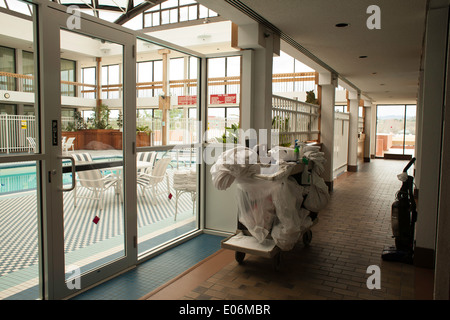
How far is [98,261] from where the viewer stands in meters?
3.19

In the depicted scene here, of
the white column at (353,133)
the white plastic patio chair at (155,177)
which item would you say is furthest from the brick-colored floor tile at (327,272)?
the white column at (353,133)

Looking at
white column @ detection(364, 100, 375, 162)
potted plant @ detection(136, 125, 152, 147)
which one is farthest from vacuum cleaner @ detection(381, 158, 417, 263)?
white column @ detection(364, 100, 375, 162)

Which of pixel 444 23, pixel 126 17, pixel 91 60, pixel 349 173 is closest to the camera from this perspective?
pixel 91 60

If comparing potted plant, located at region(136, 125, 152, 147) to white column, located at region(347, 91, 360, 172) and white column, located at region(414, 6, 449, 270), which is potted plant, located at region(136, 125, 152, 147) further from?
white column, located at region(347, 91, 360, 172)

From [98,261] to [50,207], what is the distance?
2.61 feet

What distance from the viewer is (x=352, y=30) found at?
444 centimetres

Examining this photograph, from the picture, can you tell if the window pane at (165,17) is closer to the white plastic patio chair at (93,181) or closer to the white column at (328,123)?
the white column at (328,123)

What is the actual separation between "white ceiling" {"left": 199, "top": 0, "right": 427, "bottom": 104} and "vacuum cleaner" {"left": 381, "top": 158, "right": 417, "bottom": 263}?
1.83 m

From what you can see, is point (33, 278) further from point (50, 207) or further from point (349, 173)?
point (349, 173)

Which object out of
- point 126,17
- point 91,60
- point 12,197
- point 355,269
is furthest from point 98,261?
point 126,17

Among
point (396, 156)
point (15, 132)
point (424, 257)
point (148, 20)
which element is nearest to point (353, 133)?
point (396, 156)

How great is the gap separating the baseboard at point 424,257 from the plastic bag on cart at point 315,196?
1069 millimetres

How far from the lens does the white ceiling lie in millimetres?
3568

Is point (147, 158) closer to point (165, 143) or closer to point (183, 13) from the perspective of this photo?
point (165, 143)
